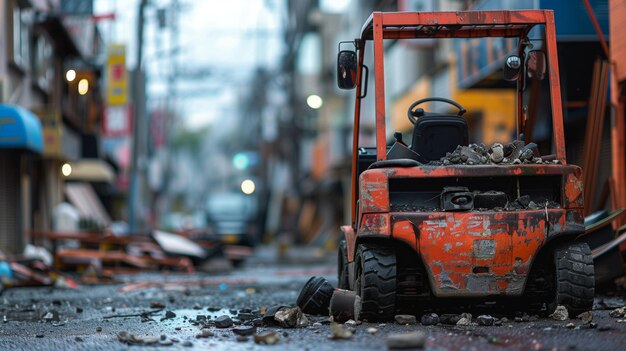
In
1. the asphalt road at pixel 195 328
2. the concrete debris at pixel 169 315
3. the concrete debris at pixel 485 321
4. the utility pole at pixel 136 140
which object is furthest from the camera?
the utility pole at pixel 136 140

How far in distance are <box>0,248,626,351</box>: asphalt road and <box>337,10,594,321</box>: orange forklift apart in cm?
31

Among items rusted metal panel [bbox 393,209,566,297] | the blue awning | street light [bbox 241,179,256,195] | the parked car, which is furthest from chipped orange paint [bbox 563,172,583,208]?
the parked car

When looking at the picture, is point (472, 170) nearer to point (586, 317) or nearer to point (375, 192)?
point (375, 192)

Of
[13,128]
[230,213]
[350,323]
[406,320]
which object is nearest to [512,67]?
[406,320]

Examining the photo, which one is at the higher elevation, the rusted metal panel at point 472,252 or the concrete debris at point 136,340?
the rusted metal panel at point 472,252

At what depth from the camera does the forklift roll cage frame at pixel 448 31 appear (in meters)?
8.78

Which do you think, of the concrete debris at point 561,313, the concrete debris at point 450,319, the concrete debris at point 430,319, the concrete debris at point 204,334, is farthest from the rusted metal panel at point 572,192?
the concrete debris at point 204,334

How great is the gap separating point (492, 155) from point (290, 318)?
7.18 feet

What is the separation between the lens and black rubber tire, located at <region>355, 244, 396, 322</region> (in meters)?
8.27

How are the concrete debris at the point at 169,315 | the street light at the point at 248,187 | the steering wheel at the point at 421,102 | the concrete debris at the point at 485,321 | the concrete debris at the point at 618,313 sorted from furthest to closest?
1. the street light at the point at 248,187
2. the concrete debris at the point at 169,315
3. the steering wheel at the point at 421,102
4. the concrete debris at the point at 618,313
5. the concrete debris at the point at 485,321

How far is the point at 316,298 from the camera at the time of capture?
368 inches

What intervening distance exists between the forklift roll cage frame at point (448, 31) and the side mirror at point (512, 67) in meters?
0.32

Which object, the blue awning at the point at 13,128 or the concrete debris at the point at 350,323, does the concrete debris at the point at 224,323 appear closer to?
the concrete debris at the point at 350,323

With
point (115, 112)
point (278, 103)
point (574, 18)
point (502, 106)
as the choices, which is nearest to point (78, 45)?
point (115, 112)
